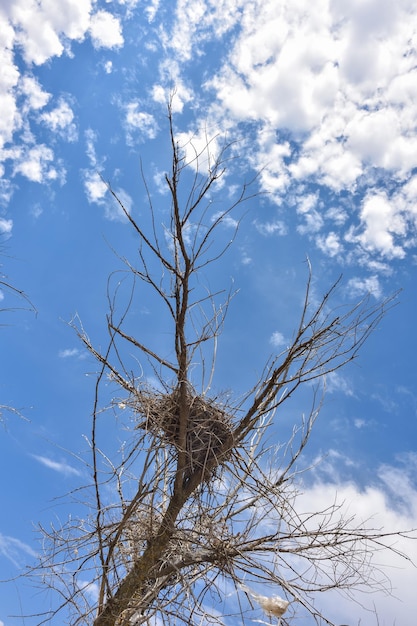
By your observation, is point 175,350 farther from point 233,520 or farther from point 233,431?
point 233,520

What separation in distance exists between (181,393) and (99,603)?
5.06ft

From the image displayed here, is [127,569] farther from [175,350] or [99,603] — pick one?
[175,350]

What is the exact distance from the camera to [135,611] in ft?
11.8

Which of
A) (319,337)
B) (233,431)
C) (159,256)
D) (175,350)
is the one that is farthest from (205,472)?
(159,256)

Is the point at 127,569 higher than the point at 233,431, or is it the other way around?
the point at 233,431

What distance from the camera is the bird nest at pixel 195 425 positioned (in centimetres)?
390

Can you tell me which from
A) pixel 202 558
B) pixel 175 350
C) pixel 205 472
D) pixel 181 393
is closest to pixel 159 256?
pixel 175 350

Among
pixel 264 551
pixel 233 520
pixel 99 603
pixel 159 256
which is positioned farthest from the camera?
pixel 233 520

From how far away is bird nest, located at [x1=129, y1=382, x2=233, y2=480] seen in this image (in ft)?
12.8

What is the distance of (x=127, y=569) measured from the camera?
3.95m

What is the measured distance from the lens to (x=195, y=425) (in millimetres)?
3973

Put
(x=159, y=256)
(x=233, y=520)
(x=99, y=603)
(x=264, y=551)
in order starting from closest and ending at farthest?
(x=159, y=256)
(x=99, y=603)
(x=264, y=551)
(x=233, y=520)

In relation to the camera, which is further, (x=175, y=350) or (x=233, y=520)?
(x=233, y=520)

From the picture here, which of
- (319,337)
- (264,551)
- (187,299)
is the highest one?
(319,337)
